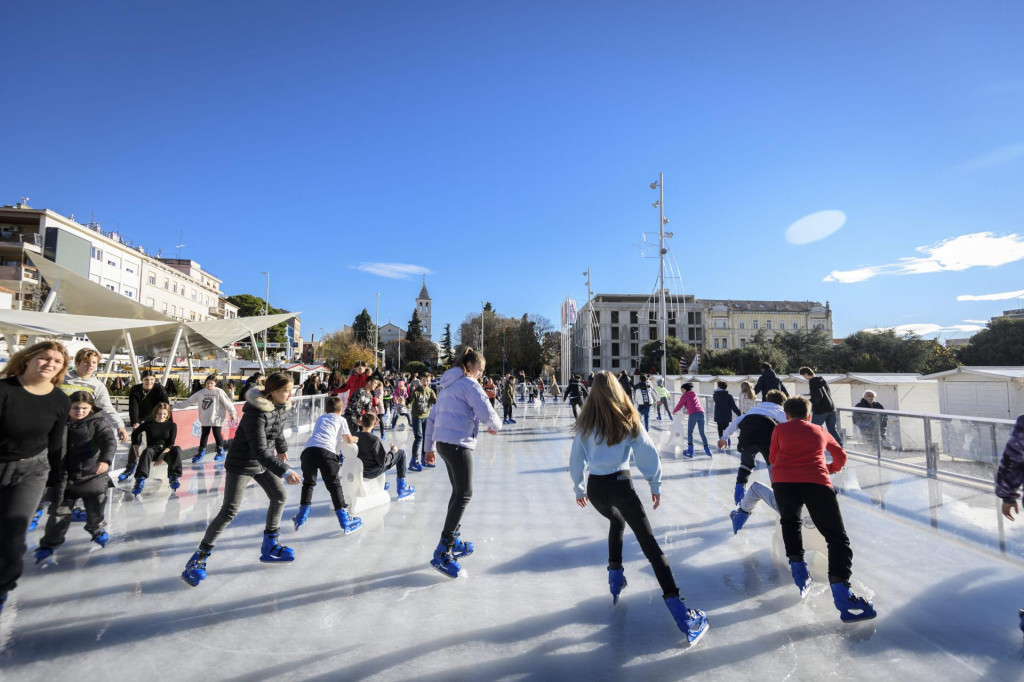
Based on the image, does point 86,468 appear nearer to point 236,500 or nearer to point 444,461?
point 236,500

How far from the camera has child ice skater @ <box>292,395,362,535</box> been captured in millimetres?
4984

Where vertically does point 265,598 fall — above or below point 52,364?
below

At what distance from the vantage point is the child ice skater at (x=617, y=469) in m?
3.04

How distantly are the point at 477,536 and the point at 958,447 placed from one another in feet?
18.6

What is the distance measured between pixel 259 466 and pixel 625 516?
2734 millimetres

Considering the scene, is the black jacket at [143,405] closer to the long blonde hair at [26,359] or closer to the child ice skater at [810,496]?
the long blonde hair at [26,359]

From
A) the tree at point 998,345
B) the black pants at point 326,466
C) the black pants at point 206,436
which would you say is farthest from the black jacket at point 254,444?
the tree at point 998,345

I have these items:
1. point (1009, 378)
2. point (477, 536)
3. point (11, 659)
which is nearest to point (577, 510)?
point (477, 536)

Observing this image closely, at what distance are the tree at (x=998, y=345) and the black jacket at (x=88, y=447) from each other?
62.5m

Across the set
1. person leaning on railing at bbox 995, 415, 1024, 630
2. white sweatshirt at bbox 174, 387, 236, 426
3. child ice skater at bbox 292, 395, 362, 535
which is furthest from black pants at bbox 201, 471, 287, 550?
white sweatshirt at bbox 174, 387, 236, 426

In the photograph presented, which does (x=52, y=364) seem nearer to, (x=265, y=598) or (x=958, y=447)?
(x=265, y=598)

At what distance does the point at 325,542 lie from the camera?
4.77 metres

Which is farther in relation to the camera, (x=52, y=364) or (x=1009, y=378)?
(x=1009, y=378)

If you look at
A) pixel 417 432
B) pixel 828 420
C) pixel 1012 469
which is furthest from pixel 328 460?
pixel 828 420
